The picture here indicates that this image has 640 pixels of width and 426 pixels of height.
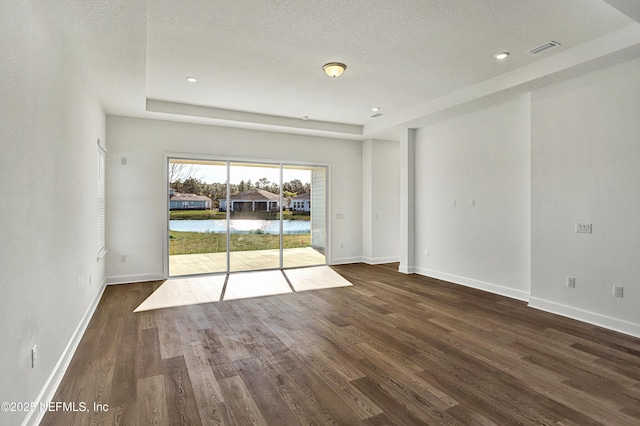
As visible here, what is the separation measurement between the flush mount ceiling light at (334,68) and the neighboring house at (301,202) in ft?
11.1

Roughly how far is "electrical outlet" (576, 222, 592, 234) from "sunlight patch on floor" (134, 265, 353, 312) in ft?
10.5

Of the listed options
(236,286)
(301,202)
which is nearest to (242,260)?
(236,286)

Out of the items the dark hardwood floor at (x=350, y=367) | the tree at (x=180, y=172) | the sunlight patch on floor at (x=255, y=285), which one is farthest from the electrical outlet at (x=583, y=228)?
the tree at (x=180, y=172)

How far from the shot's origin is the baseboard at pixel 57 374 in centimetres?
199

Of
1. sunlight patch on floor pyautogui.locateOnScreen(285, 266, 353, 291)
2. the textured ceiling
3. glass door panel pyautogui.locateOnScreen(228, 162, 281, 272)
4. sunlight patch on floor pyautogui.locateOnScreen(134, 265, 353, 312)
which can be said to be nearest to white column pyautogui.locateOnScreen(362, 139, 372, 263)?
sunlight patch on floor pyautogui.locateOnScreen(285, 266, 353, 291)

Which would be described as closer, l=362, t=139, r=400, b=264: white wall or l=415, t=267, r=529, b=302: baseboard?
l=415, t=267, r=529, b=302: baseboard

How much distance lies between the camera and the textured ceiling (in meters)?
2.87

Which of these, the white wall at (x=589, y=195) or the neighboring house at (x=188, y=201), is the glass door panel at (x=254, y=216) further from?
the white wall at (x=589, y=195)

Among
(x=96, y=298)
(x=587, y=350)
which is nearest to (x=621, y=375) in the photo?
(x=587, y=350)

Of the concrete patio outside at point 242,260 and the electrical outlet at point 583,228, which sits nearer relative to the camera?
the electrical outlet at point 583,228

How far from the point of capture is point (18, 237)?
1823mm

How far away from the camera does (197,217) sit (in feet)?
20.3

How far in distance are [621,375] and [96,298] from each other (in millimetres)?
5539

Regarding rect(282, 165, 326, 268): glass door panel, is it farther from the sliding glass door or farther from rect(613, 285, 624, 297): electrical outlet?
rect(613, 285, 624, 297): electrical outlet
